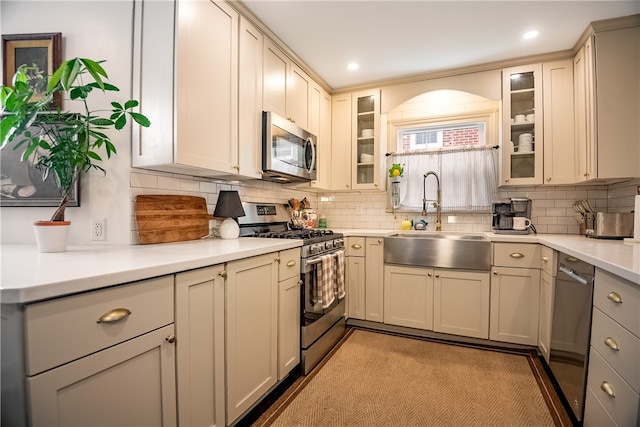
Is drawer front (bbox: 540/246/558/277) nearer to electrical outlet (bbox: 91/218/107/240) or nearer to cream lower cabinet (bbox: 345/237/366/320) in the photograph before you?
cream lower cabinet (bbox: 345/237/366/320)

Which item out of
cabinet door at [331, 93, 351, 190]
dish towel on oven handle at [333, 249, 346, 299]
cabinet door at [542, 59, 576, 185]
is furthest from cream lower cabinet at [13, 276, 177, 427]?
cabinet door at [542, 59, 576, 185]

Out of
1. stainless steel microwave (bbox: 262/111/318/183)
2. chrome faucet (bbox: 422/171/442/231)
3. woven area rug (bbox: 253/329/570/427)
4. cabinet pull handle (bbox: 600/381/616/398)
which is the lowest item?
woven area rug (bbox: 253/329/570/427)

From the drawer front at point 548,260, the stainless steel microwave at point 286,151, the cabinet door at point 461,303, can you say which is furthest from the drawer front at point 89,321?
the drawer front at point 548,260

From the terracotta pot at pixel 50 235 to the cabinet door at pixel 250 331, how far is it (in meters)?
0.79

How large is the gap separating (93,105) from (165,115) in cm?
48

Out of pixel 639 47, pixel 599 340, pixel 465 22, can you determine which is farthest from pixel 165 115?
pixel 639 47

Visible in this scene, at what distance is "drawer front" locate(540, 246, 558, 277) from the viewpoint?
79.8 inches

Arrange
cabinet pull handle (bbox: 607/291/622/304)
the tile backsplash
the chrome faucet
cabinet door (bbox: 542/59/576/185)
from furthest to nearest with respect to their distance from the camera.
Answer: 1. the chrome faucet
2. cabinet door (bbox: 542/59/576/185)
3. the tile backsplash
4. cabinet pull handle (bbox: 607/291/622/304)

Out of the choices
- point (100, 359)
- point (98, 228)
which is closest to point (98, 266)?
point (100, 359)

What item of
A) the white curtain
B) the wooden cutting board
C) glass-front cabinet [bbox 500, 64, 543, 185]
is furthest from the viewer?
the white curtain

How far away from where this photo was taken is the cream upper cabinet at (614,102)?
219cm

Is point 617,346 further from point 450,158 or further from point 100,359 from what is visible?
point 450,158

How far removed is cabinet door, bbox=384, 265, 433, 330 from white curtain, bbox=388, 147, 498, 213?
2.82 ft

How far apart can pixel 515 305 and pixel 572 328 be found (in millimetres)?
782
